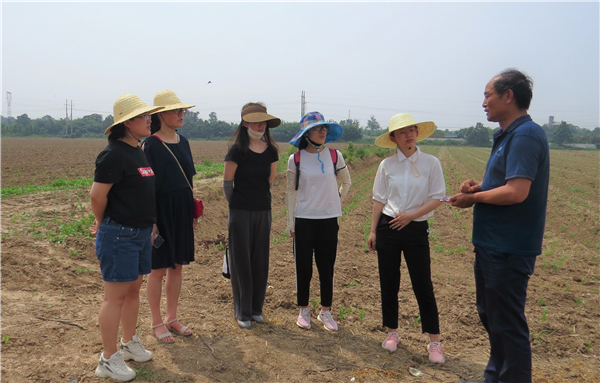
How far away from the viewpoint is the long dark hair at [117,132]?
271 centimetres

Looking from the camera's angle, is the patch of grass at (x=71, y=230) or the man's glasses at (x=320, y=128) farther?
the patch of grass at (x=71, y=230)

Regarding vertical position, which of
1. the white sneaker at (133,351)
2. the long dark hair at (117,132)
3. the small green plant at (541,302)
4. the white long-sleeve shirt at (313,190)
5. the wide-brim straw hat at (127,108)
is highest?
the wide-brim straw hat at (127,108)

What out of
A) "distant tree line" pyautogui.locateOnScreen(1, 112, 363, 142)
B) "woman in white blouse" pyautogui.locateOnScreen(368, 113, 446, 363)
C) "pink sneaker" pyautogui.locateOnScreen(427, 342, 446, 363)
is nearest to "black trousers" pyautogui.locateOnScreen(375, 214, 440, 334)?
"woman in white blouse" pyautogui.locateOnScreen(368, 113, 446, 363)

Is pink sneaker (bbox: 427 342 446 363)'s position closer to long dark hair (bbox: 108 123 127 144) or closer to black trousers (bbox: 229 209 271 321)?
black trousers (bbox: 229 209 271 321)

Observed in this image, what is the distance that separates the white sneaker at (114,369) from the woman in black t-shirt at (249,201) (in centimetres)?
116

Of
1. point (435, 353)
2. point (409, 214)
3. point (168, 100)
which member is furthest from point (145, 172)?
point (435, 353)

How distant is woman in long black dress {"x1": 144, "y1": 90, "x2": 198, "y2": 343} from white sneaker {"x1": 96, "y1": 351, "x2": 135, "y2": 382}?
23.3 inches

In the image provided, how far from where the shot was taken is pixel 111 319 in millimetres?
2697

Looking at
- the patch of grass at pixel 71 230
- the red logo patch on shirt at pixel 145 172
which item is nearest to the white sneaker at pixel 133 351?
the red logo patch on shirt at pixel 145 172

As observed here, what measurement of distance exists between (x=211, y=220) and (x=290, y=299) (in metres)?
3.96

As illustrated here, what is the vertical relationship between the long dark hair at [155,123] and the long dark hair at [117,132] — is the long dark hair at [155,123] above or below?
above

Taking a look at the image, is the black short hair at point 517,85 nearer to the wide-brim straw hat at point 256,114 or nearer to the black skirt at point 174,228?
the wide-brim straw hat at point 256,114

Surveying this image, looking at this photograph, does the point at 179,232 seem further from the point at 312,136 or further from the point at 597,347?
the point at 597,347

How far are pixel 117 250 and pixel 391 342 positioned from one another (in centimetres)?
232
